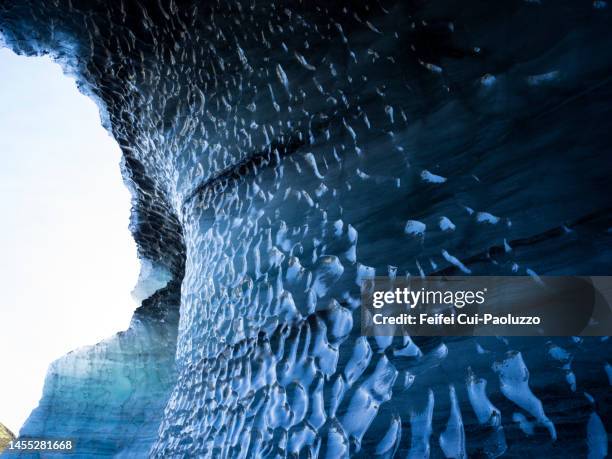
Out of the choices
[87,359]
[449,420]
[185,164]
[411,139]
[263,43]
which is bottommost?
[449,420]

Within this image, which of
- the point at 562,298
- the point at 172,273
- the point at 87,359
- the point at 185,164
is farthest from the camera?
the point at 172,273

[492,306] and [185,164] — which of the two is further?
[185,164]

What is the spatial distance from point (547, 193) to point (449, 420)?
180mm

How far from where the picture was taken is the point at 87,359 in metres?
1.60

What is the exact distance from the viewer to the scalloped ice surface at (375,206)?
37 cm

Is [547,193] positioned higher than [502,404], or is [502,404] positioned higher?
[547,193]

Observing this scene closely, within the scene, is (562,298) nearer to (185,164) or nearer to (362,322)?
(362,322)

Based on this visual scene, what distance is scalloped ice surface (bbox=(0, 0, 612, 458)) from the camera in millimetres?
367

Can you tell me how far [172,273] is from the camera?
178cm

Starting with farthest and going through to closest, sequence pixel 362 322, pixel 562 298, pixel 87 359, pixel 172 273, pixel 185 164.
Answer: pixel 172 273
pixel 87 359
pixel 185 164
pixel 362 322
pixel 562 298

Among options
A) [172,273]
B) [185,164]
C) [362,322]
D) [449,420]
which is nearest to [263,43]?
[185,164]

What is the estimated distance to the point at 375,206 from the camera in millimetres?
517

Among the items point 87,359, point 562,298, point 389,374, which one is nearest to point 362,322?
point 389,374

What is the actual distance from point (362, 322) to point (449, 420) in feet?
0.40
